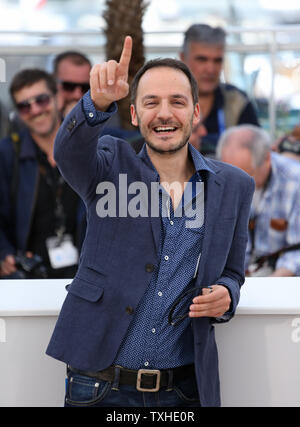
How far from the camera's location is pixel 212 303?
56.6 inches

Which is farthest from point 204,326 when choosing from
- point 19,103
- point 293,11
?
point 293,11

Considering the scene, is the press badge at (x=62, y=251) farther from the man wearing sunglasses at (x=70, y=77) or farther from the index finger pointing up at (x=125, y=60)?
the index finger pointing up at (x=125, y=60)

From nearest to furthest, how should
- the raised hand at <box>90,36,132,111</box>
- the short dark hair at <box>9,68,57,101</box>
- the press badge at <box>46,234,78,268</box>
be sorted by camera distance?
the raised hand at <box>90,36,132,111</box> < the press badge at <box>46,234,78,268</box> < the short dark hair at <box>9,68,57,101</box>

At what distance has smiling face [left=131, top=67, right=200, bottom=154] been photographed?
1473mm

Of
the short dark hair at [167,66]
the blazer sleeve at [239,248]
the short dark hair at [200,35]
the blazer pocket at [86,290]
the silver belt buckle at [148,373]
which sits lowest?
the silver belt buckle at [148,373]

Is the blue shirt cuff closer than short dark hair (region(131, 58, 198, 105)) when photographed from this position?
Yes

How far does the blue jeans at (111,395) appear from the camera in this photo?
4.92 ft

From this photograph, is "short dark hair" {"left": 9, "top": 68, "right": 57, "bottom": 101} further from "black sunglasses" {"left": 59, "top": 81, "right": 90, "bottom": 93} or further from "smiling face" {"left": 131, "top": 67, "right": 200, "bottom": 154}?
"smiling face" {"left": 131, "top": 67, "right": 200, "bottom": 154}

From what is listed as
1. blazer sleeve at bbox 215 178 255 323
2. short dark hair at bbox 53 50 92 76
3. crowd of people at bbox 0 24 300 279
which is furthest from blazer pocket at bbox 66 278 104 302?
short dark hair at bbox 53 50 92 76

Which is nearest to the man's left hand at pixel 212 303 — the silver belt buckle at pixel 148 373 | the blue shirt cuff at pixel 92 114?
the silver belt buckle at pixel 148 373

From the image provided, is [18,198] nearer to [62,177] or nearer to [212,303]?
[62,177]

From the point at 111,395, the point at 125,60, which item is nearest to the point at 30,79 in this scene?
the point at 125,60
